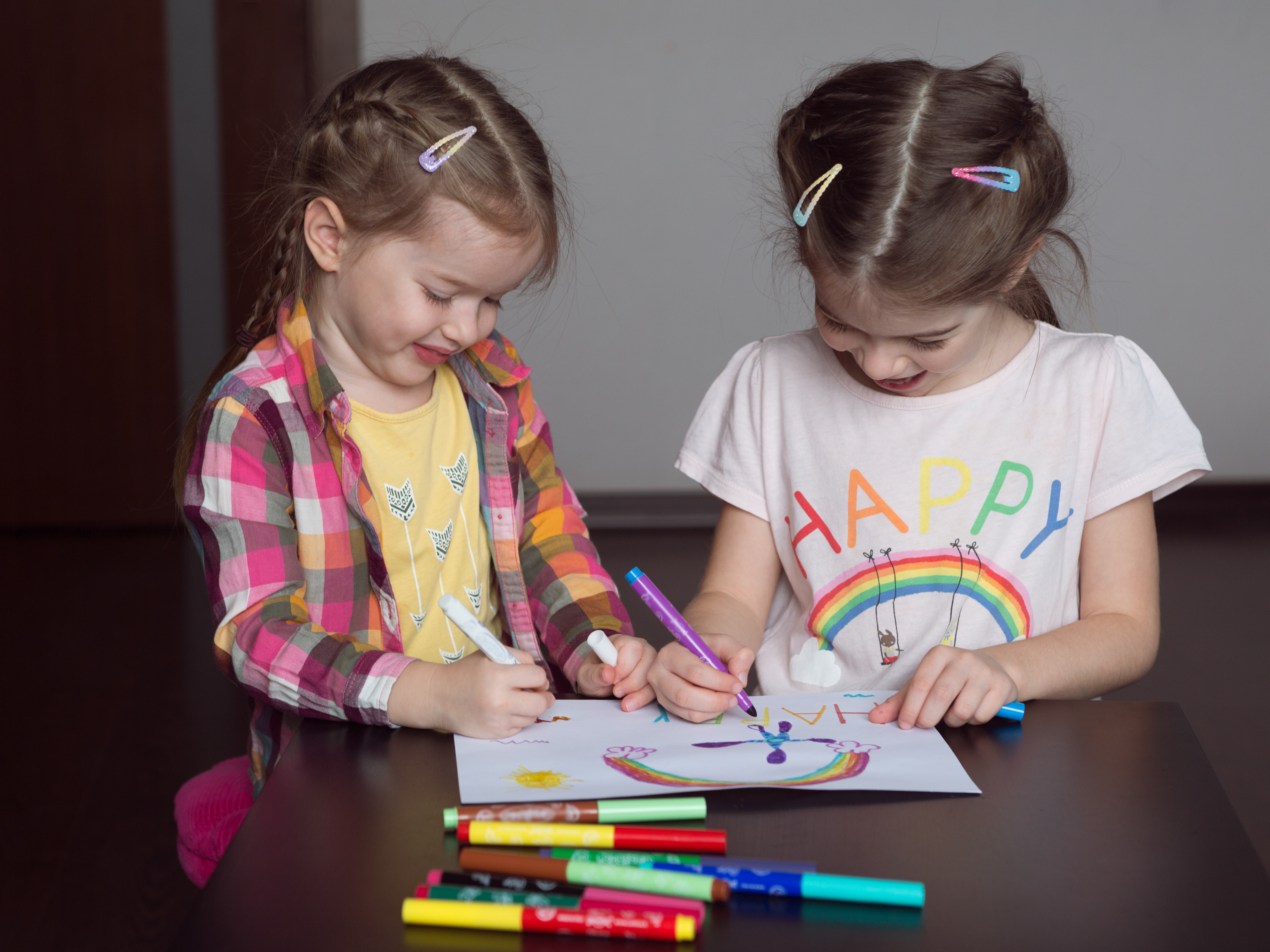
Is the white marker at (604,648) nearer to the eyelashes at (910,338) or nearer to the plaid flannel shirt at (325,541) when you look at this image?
the plaid flannel shirt at (325,541)

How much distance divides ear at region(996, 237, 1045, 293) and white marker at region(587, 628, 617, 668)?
412mm

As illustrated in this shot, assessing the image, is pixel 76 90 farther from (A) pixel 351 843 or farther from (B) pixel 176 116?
(A) pixel 351 843

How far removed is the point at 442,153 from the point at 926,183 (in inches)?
14.6

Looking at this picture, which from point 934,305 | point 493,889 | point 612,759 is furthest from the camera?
point 934,305

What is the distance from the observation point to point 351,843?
589mm

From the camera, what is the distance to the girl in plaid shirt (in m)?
0.83

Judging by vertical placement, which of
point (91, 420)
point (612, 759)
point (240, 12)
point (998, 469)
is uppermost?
point (240, 12)

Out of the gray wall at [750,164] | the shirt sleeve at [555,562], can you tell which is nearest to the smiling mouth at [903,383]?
the shirt sleeve at [555,562]

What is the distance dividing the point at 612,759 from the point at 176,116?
2884 mm

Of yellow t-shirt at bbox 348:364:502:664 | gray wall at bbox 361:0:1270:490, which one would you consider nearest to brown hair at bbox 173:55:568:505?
yellow t-shirt at bbox 348:364:502:664

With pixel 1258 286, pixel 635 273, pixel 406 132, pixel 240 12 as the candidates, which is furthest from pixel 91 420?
pixel 1258 286

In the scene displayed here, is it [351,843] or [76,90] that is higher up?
[76,90]

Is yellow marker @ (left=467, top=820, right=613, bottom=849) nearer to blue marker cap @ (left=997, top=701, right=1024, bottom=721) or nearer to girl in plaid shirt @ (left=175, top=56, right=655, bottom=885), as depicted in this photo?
girl in plaid shirt @ (left=175, top=56, right=655, bottom=885)

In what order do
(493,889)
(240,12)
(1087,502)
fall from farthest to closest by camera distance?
1. (240,12)
2. (1087,502)
3. (493,889)
